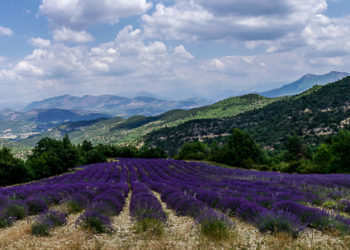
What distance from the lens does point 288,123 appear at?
368ft

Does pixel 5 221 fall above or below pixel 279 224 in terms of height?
above

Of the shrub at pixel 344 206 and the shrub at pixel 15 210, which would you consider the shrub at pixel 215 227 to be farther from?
the shrub at pixel 15 210

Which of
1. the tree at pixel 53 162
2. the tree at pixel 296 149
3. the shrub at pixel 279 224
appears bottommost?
the tree at pixel 296 149

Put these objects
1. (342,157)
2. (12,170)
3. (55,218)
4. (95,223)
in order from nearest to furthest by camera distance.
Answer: (95,223) → (55,218) → (342,157) → (12,170)

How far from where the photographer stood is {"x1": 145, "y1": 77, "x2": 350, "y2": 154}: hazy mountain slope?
93.8 m

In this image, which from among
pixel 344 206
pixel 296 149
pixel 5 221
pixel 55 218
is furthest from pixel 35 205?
pixel 296 149

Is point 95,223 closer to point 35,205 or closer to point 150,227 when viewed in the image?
point 150,227

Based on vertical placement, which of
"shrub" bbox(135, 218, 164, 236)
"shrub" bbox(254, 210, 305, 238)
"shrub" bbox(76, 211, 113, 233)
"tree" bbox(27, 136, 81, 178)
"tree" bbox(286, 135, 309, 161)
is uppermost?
"shrub" bbox(76, 211, 113, 233)

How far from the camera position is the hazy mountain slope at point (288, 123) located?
308 ft

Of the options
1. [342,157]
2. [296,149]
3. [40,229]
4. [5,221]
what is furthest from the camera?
[296,149]

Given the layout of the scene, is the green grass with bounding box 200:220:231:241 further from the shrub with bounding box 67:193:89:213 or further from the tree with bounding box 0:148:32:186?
the tree with bounding box 0:148:32:186

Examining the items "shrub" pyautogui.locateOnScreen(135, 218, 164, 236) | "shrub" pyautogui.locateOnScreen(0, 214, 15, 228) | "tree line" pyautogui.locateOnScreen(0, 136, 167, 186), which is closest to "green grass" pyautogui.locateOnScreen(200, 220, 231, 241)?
"shrub" pyautogui.locateOnScreen(135, 218, 164, 236)

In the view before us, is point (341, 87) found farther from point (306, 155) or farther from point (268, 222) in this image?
point (268, 222)

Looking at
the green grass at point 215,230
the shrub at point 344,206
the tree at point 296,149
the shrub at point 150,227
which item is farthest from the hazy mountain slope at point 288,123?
the shrub at point 150,227
